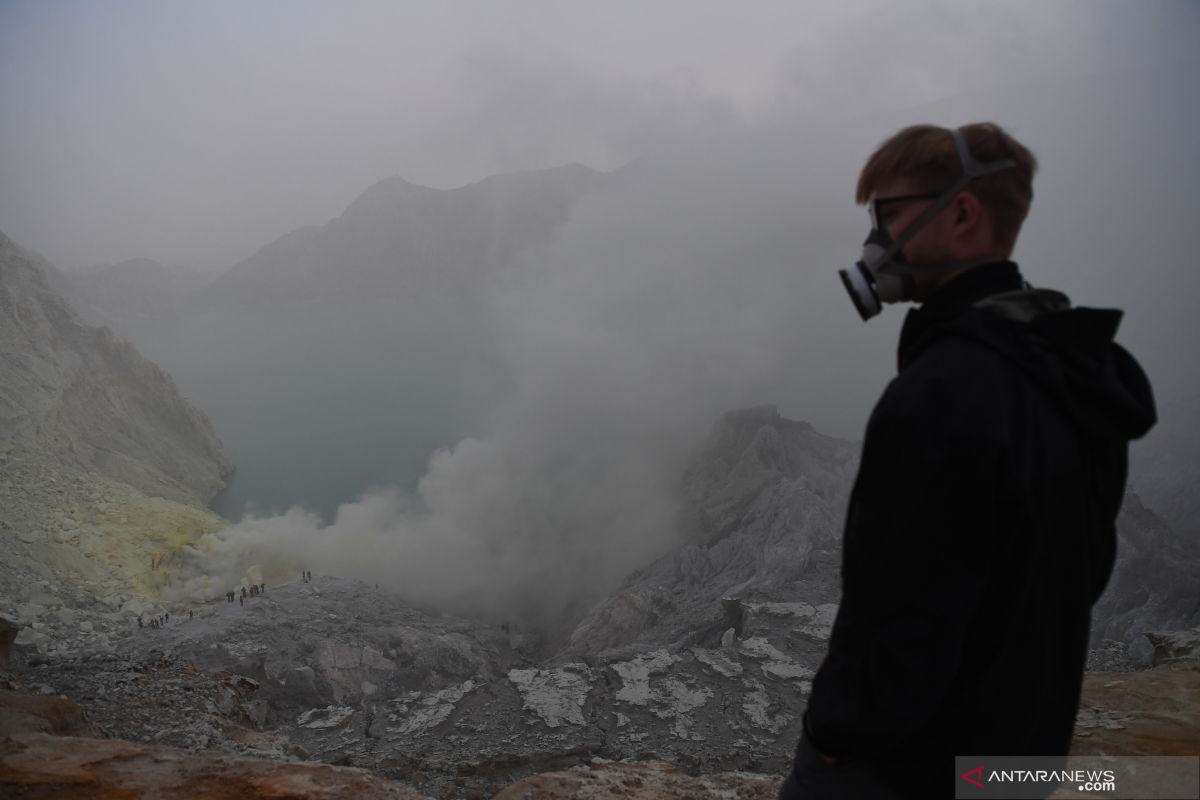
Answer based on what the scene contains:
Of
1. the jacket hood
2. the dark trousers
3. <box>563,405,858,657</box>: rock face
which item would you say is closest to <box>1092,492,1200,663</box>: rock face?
<box>563,405,858,657</box>: rock face

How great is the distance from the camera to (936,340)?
1939 mm

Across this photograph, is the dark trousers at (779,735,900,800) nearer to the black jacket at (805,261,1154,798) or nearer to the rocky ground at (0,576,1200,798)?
the black jacket at (805,261,1154,798)

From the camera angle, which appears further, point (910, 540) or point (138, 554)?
point (138, 554)

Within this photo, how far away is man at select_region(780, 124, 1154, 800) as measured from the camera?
1709 mm

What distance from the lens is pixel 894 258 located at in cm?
225

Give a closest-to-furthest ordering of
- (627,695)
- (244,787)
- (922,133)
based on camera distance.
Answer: (922,133), (244,787), (627,695)

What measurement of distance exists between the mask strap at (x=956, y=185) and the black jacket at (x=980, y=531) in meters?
0.33

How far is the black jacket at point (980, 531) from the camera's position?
1704 millimetres

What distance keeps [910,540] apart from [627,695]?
17.8 metres

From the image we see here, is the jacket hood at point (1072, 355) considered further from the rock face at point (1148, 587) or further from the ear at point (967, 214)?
the rock face at point (1148, 587)

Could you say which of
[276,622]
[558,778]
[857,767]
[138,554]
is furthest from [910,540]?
[138,554]

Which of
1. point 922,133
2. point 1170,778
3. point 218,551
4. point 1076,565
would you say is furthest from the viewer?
point 218,551

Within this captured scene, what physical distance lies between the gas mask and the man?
1 centimetres

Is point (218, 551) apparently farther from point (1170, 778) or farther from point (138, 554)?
point (1170, 778)
